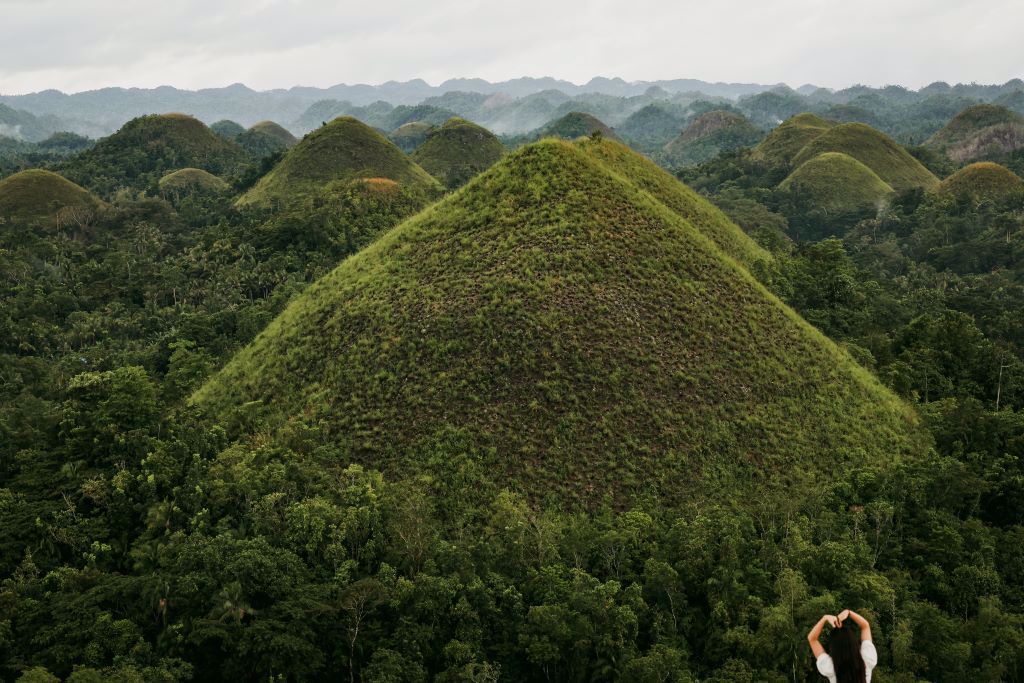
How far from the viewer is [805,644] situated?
10859 mm

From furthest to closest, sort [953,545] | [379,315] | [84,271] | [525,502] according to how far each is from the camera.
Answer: [84,271] → [379,315] → [525,502] → [953,545]

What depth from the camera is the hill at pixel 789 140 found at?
82.4 metres

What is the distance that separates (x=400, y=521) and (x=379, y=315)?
8.51 meters

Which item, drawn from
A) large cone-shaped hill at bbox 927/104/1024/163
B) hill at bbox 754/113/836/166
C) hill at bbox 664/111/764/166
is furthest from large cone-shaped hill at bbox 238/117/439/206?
large cone-shaped hill at bbox 927/104/1024/163

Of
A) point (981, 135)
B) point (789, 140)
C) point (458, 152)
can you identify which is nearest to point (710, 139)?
point (981, 135)

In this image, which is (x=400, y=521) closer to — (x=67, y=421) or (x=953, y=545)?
(x=67, y=421)

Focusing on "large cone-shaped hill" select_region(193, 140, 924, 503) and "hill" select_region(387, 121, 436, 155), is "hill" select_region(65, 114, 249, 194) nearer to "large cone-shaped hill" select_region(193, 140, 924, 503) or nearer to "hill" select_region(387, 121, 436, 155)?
"hill" select_region(387, 121, 436, 155)

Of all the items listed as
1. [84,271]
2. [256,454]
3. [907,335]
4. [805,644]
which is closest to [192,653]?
[256,454]

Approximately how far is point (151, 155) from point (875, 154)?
3271 inches

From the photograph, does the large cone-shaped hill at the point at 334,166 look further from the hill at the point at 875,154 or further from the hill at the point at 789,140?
the hill at the point at 789,140

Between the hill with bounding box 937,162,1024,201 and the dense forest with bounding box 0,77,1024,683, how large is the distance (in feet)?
105

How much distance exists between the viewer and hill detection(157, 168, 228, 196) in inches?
2778

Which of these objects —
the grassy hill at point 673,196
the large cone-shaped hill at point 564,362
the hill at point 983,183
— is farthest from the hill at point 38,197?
the hill at point 983,183

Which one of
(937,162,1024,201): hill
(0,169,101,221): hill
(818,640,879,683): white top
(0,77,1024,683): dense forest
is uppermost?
(0,169,101,221): hill
